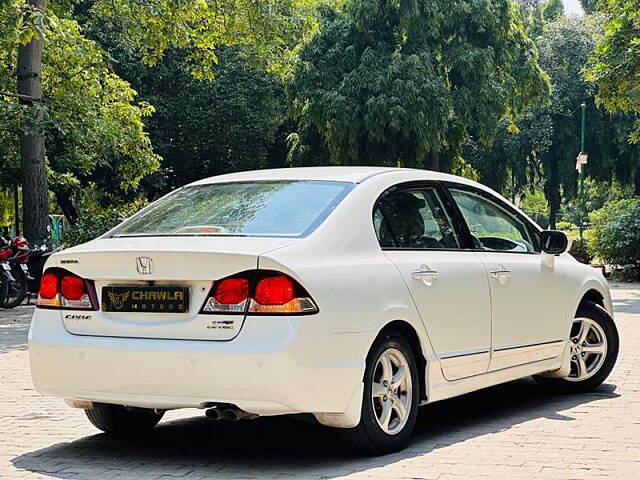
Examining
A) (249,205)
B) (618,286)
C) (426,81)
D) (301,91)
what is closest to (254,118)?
(301,91)

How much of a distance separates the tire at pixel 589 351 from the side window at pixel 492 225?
839 millimetres

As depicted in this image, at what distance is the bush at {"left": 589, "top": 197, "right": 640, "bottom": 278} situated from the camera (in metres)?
Result: 23.9

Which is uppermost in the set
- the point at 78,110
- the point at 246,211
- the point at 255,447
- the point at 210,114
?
the point at 210,114

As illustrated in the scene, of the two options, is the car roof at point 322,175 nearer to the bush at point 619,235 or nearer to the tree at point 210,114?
the bush at point 619,235

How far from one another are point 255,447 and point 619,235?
1890 centimetres

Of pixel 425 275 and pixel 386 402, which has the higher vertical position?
pixel 425 275

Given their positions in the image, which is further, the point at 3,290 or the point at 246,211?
the point at 3,290

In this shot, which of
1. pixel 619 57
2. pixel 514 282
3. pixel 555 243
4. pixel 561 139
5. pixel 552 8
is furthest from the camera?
pixel 552 8

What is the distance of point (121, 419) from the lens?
672 cm

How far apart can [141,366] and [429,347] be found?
1.69 metres

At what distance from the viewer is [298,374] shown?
5426mm

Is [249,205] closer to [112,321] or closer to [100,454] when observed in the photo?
[112,321]

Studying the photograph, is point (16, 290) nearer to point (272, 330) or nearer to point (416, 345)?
point (416, 345)

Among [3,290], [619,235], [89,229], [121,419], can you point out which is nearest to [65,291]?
[121,419]
